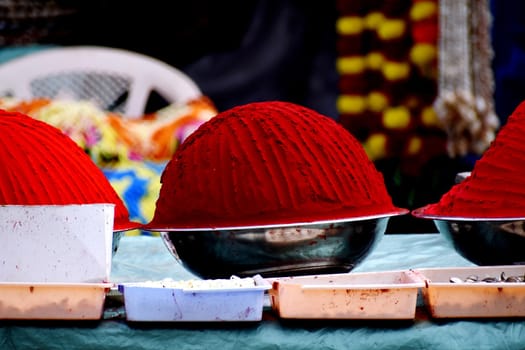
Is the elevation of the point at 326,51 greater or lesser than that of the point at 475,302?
lesser

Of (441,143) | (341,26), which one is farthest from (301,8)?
(441,143)

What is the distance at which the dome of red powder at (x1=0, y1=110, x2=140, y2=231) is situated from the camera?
1016 mm

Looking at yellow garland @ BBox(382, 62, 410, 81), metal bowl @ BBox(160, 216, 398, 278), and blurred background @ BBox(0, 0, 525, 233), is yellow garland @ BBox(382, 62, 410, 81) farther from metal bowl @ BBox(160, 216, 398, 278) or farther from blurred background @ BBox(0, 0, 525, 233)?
metal bowl @ BBox(160, 216, 398, 278)

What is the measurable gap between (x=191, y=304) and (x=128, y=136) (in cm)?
221

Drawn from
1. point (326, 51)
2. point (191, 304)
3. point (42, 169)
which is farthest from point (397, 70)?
point (191, 304)

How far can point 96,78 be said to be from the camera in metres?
3.78

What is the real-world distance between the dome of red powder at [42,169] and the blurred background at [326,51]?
1700 millimetres

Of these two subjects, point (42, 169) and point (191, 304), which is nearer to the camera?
point (191, 304)

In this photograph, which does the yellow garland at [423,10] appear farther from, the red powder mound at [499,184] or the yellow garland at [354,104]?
the red powder mound at [499,184]

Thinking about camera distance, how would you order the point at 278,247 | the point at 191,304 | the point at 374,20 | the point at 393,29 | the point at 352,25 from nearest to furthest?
the point at 191,304
the point at 278,247
the point at 393,29
the point at 374,20
the point at 352,25

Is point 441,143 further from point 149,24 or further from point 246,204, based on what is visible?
point 246,204

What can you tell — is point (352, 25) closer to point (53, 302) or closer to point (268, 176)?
point (268, 176)

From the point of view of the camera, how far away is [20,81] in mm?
3609

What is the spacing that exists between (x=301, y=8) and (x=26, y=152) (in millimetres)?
3405
